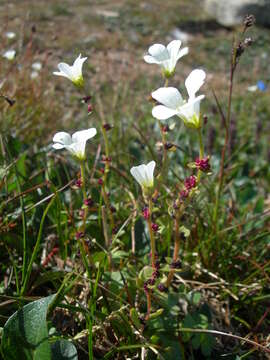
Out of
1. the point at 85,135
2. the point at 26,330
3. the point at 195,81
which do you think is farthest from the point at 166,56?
the point at 26,330

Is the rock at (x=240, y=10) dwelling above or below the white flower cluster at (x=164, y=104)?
below

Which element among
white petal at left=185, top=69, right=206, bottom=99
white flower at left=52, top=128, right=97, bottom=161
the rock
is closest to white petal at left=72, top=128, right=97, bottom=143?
A: white flower at left=52, top=128, right=97, bottom=161

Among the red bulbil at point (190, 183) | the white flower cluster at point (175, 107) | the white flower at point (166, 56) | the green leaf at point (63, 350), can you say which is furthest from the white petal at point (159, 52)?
the green leaf at point (63, 350)

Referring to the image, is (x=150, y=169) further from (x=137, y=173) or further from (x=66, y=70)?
(x=66, y=70)

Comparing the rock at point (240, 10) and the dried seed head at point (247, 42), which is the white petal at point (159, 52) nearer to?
the dried seed head at point (247, 42)

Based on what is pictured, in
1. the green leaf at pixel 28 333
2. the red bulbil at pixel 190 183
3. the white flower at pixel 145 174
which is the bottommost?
the green leaf at pixel 28 333

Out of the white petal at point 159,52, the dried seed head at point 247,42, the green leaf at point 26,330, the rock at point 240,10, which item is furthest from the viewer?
the rock at point 240,10

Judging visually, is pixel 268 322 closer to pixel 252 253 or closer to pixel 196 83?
pixel 252 253
